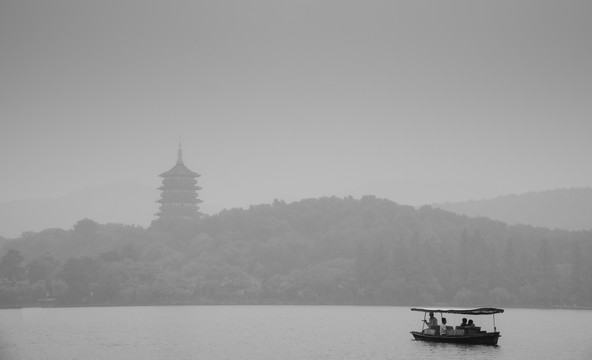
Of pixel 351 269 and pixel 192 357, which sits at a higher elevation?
pixel 351 269

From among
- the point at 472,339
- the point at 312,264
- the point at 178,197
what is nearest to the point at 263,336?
the point at 472,339

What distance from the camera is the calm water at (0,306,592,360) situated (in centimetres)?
6506

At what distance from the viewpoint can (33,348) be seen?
68.4 meters

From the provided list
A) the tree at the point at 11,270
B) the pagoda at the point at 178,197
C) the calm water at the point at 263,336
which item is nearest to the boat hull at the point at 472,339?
the calm water at the point at 263,336

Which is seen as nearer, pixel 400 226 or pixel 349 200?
pixel 400 226

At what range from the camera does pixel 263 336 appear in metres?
78.3

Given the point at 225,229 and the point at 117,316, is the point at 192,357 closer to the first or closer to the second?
the point at 117,316

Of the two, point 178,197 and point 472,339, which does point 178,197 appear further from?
point 472,339

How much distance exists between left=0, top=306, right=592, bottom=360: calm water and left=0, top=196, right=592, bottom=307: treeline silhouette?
1149 cm

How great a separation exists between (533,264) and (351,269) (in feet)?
84.9

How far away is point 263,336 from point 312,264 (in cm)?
7151

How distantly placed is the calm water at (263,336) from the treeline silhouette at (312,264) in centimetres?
1149

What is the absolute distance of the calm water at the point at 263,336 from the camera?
213 ft

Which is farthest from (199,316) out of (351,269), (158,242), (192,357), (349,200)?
(349,200)
